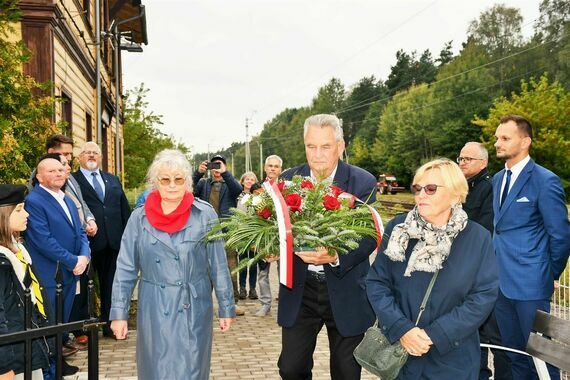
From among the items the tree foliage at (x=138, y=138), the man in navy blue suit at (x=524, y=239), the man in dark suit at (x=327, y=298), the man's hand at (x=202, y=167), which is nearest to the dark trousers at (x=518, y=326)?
the man in navy blue suit at (x=524, y=239)

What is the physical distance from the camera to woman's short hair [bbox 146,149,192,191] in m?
4.33

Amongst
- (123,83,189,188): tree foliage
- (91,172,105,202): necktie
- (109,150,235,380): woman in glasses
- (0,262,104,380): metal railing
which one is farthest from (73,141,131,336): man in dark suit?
(123,83,189,188): tree foliage

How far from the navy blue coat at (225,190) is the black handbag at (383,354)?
5.61 m

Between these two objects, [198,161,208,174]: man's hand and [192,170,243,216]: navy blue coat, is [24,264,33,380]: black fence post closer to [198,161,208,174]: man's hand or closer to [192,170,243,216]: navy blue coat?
[198,161,208,174]: man's hand

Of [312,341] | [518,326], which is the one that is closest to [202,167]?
[518,326]

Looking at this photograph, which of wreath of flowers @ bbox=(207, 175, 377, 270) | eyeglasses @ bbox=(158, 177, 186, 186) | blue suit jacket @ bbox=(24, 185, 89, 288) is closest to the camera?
wreath of flowers @ bbox=(207, 175, 377, 270)

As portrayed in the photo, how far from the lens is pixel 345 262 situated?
3.94 meters

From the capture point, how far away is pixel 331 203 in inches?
144

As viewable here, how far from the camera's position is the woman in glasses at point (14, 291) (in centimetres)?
336

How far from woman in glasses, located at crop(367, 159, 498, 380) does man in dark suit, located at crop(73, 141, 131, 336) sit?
4.70 meters

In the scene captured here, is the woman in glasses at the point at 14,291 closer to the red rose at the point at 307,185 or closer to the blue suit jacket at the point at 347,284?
the blue suit jacket at the point at 347,284

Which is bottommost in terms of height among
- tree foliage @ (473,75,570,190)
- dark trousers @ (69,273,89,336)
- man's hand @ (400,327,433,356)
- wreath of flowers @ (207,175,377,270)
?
dark trousers @ (69,273,89,336)

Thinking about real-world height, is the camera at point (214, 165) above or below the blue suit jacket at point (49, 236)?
above

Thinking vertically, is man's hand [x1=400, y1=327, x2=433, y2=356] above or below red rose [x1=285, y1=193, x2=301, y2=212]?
below
